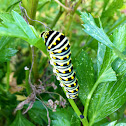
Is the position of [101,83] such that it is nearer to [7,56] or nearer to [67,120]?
[67,120]

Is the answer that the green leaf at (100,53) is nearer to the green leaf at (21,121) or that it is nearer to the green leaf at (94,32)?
the green leaf at (94,32)

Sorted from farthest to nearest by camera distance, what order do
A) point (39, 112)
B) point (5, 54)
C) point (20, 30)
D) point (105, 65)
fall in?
point (39, 112)
point (5, 54)
point (105, 65)
point (20, 30)

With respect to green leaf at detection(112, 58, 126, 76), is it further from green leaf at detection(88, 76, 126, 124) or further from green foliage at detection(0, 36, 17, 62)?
green foliage at detection(0, 36, 17, 62)

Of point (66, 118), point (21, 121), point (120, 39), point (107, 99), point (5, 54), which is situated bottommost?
point (21, 121)

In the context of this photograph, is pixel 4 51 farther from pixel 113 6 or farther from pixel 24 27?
pixel 113 6

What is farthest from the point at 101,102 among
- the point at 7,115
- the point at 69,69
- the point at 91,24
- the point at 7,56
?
the point at 7,115

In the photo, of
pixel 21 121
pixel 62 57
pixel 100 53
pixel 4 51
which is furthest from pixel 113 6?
pixel 21 121

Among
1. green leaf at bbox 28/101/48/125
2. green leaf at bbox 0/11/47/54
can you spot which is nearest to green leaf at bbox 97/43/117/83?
green leaf at bbox 0/11/47/54
